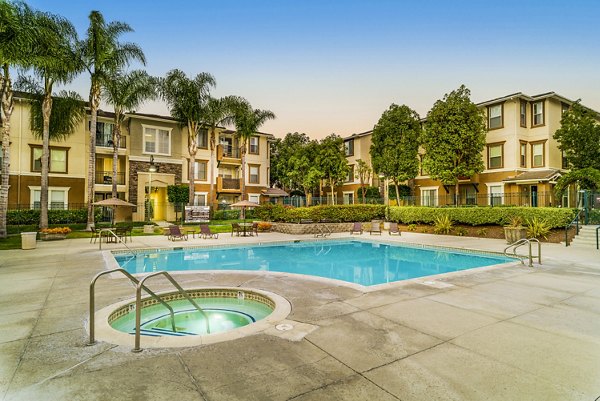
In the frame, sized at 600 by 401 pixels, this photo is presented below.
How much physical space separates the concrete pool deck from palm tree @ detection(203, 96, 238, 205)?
24776 mm

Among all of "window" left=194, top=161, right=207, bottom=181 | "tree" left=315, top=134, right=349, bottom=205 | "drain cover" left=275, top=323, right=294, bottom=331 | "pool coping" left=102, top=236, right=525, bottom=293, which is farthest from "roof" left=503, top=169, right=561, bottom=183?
"window" left=194, top=161, right=207, bottom=181

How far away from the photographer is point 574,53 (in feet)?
56.8

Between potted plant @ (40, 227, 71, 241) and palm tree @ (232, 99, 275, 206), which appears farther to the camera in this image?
palm tree @ (232, 99, 275, 206)

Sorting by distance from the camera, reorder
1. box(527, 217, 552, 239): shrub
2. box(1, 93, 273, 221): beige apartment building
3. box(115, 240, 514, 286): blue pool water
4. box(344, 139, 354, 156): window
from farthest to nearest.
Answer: box(344, 139, 354, 156): window → box(1, 93, 273, 221): beige apartment building → box(527, 217, 552, 239): shrub → box(115, 240, 514, 286): blue pool water


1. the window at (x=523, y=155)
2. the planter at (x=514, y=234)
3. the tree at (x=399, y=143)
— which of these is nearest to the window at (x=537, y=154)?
the window at (x=523, y=155)

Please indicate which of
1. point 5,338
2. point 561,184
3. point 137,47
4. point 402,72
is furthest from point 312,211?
point 5,338

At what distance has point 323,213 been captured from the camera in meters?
22.9

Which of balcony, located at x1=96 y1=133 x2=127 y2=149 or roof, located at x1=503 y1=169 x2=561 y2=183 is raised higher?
balcony, located at x1=96 y1=133 x2=127 y2=149

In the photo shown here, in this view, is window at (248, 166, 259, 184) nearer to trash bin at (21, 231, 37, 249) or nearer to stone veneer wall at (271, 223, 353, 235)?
stone veneer wall at (271, 223, 353, 235)

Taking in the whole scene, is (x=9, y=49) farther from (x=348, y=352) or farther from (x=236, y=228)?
(x=348, y=352)

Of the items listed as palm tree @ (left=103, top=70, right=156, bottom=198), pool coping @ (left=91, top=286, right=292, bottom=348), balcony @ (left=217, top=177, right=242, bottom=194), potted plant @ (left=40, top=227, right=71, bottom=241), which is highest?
palm tree @ (left=103, top=70, right=156, bottom=198)

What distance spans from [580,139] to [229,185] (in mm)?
29844

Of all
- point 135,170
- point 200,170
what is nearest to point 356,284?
point 135,170

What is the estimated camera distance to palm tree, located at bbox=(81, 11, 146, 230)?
2022 cm
